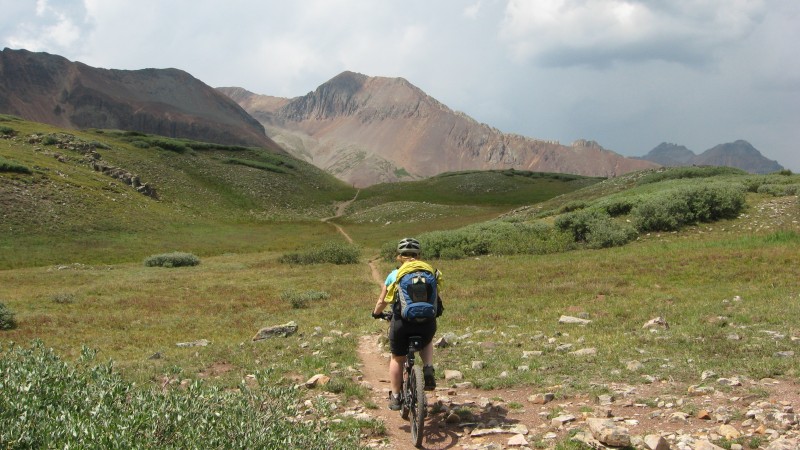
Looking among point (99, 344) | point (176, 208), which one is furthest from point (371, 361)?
point (176, 208)

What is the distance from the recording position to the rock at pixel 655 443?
23.7 feet

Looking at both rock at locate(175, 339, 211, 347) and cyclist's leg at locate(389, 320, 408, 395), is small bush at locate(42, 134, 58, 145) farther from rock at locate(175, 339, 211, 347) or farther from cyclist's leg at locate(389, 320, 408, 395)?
cyclist's leg at locate(389, 320, 408, 395)

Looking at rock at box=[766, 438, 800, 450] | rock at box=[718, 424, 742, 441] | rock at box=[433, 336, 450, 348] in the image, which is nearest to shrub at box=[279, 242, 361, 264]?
rock at box=[433, 336, 450, 348]

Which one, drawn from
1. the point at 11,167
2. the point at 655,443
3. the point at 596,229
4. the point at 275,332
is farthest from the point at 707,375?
the point at 11,167

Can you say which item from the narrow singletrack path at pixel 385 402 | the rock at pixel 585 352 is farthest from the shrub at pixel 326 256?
the rock at pixel 585 352

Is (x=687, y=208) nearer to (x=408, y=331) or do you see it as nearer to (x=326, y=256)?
(x=326, y=256)

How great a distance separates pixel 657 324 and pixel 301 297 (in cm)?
1418

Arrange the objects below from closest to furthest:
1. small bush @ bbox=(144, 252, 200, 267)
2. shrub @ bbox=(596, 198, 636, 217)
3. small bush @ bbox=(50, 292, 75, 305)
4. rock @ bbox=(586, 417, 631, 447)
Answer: rock @ bbox=(586, 417, 631, 447)
small bush @ bbox=(50, 292, 75, 305)
shrub @ bbox=(596, 198, 636, 217)
small bush @ bbox=(144, 252, 200, 267)

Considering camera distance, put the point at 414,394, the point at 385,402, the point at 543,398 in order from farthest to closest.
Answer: the point at 385,402 < the point at 543,398 < the point at 414,394

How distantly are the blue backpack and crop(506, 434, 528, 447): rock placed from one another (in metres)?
2.07

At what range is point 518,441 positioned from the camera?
8.14 meters

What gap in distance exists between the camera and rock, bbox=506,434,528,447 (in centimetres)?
809

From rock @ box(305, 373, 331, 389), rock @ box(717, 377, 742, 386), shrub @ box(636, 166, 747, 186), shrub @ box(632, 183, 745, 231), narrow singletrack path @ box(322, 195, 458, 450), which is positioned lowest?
narrow singletrack path @ box(322, 195, 458, 450)

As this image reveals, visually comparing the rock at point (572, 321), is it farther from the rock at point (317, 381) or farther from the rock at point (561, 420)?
the rock at point (317, 381)
